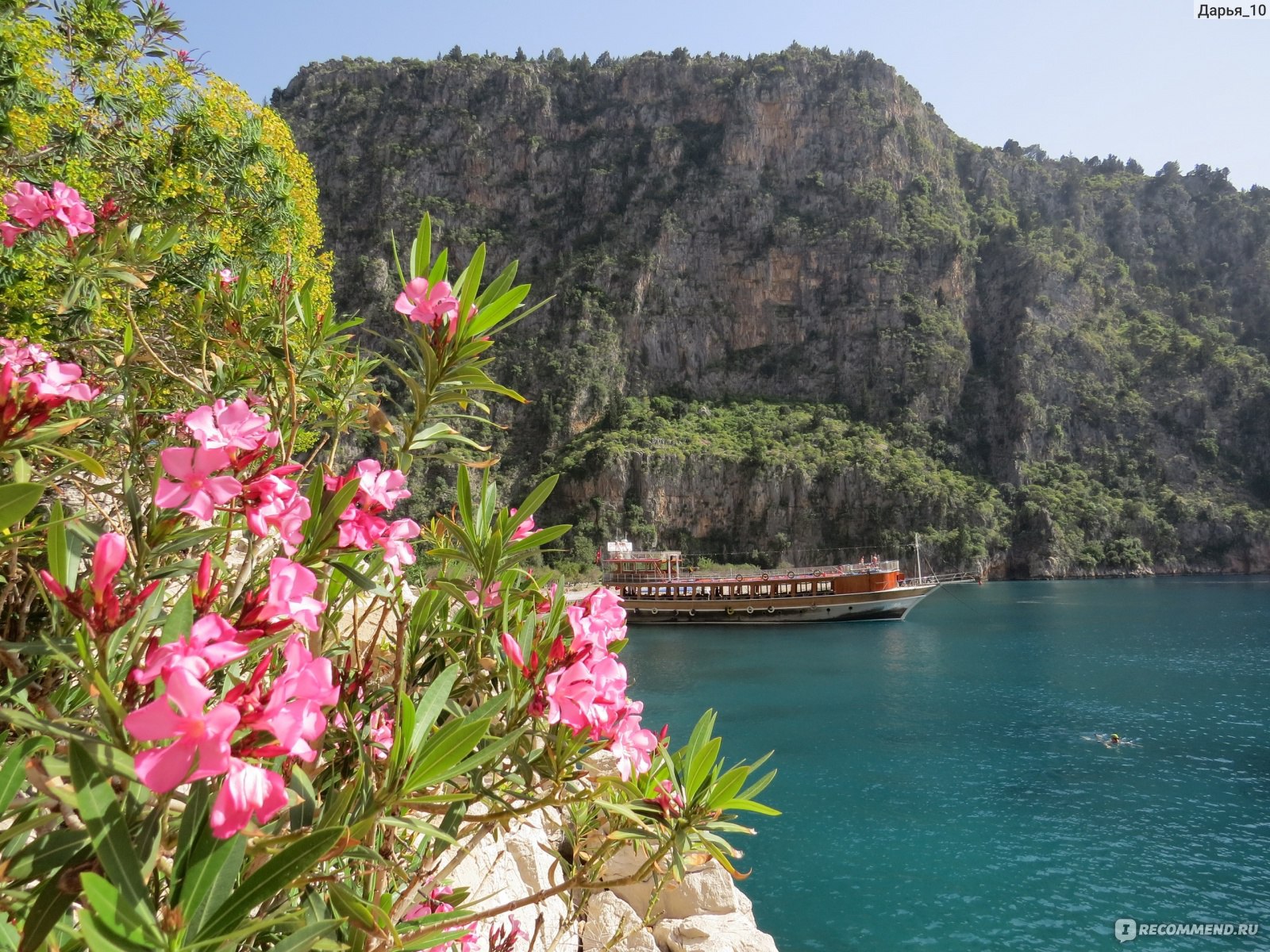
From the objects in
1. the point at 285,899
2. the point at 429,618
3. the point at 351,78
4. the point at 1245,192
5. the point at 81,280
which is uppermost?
the point at 351,78

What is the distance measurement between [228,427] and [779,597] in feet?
94.5

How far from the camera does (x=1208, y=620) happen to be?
2470 cm

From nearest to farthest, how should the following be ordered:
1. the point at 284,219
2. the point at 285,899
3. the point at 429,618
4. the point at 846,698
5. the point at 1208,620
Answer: the point at 285,899, the point at 429,618, the point at 284,219, the point at 846,698, the point at 1208,620

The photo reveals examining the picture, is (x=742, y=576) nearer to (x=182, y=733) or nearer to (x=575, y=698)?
(x=575, y=698)

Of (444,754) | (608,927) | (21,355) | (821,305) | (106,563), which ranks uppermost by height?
(821,305)

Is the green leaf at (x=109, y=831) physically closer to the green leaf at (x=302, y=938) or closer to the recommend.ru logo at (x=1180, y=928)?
the green leaf at (x=302, y=938)

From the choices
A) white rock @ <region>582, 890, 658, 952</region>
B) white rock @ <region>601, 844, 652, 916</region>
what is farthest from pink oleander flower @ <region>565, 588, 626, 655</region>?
white rock @ <region>582, 890, 658, 952</region>

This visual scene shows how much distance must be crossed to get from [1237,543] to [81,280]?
6287 centimetres

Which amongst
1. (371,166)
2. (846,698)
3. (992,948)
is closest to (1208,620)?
(846,698)

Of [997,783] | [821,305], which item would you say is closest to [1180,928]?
[997,783]

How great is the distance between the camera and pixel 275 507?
0.84 meters

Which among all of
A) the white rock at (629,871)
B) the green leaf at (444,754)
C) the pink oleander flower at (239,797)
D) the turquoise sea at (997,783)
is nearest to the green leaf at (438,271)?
the green leaf at (444,754)

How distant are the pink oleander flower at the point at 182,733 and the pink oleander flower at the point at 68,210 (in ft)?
5.21

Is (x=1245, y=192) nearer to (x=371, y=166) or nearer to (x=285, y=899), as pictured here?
(x=371, y=166)
